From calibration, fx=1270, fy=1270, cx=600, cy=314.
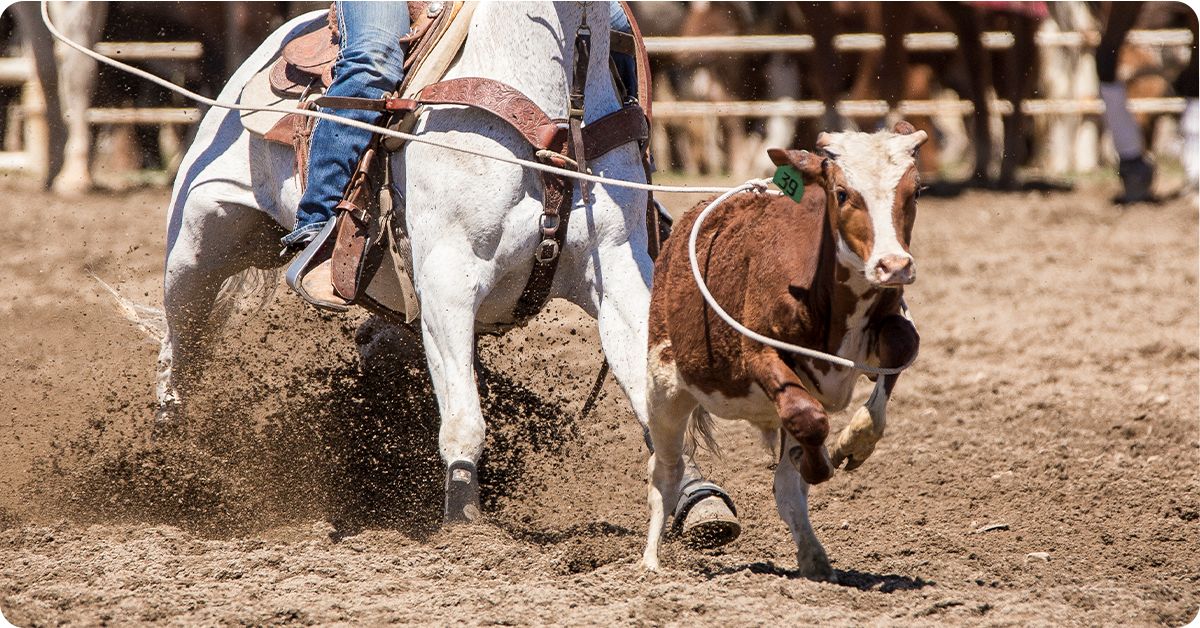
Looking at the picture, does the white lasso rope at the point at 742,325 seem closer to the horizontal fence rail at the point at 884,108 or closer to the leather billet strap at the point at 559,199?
the leather billet strap at the point at 559,199

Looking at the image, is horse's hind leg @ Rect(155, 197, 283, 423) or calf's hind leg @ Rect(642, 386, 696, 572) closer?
calf's hind leg @ Rect(642, 386, 696, 572)

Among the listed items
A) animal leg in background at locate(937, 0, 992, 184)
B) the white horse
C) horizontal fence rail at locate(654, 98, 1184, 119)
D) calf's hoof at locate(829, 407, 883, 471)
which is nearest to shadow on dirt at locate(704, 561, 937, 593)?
calf's hoof at locate(829, 407, 883, 471)

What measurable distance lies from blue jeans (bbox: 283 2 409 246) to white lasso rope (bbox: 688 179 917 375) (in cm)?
112

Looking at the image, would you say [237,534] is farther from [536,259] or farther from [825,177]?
[825,177]

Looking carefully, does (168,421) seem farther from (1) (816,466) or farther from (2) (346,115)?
(1) (816,466)

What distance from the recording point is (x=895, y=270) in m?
2.58

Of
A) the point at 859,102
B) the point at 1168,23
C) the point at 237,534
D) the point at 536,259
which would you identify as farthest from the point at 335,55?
the point at 1168,23

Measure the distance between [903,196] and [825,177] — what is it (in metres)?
0.23

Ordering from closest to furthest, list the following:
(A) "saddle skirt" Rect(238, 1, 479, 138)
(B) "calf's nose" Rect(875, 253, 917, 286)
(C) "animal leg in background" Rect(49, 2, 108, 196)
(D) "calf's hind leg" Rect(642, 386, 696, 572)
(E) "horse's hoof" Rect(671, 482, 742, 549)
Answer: (B) "calf's nose" Rect(875, 253, 917, 286)
(D) "calf's hind leg" Rect(642, 386, 696, 572)
(E) "horse's hoof" Rect(671, 482, 742, 549)
(A) "saddle skirt" Rect(238, 1, 479, 138)
(C) "animal leg in background" Rect(49, 2, 108, 196)

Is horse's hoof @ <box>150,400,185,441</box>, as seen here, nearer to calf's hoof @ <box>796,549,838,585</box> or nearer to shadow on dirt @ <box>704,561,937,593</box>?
shadow on dirt @ <box>704,561,937,593</box>

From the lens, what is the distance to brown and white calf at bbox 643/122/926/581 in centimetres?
275

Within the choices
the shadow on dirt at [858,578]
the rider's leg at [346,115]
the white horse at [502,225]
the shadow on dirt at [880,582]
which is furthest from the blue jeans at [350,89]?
the shadow on dirt at [880,582]

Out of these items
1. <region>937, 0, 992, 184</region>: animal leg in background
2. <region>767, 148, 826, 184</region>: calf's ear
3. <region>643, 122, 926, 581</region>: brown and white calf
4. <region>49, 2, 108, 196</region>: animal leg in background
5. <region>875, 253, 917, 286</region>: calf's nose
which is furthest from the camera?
<region>937, 0, 992, 184</region>: animal leg in background

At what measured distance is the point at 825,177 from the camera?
9.49ft
